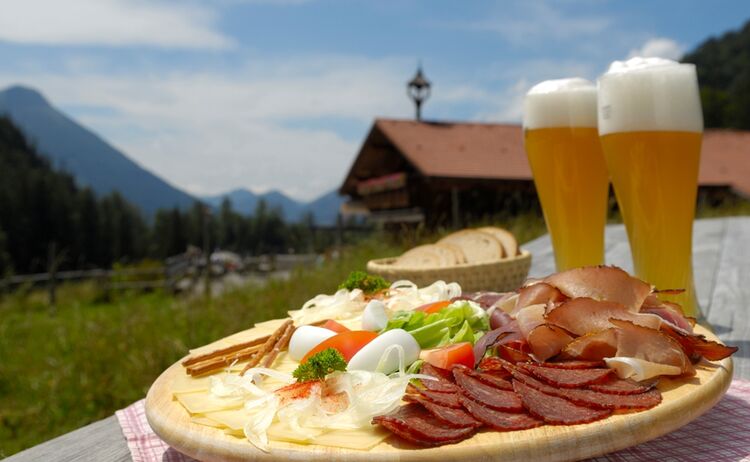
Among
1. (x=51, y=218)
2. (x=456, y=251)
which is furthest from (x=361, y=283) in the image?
(x=51, y=218)

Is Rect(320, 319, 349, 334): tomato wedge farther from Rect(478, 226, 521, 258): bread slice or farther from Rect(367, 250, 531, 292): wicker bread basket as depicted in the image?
Rect(478, 226, 521, 258): bread slice

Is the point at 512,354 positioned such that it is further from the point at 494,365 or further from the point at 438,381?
the point at 438,381

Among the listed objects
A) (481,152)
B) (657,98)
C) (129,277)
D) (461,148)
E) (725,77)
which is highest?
(725,77)

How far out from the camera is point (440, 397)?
104cm

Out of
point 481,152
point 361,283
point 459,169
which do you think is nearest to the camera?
point 361,283

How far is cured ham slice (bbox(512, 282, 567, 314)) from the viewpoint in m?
1.42

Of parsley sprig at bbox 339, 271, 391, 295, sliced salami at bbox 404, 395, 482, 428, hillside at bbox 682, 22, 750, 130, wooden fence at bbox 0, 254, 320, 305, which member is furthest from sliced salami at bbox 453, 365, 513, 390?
hillside at bbox 682, 22, 750, 130

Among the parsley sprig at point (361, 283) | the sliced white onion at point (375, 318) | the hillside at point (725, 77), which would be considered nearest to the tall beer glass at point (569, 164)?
the parsley sprig at point (361, 283)

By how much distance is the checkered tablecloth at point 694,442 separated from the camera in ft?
3.58

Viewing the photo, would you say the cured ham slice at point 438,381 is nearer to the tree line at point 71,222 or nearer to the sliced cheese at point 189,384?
the sliced cheese at point 189,384

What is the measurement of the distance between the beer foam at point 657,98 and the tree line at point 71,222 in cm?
4072

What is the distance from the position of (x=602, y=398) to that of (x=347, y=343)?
1.90 feet

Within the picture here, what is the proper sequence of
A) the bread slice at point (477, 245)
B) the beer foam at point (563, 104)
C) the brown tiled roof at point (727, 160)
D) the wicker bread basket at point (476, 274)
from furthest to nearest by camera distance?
the brown tiled roof at point (727, 160)
the bread slice at point (477, 245)
the wicker bread basket at point (476, 274)
the beer foam at point (563, 104)

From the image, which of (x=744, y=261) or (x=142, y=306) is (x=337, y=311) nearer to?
(x=744, y=261)
